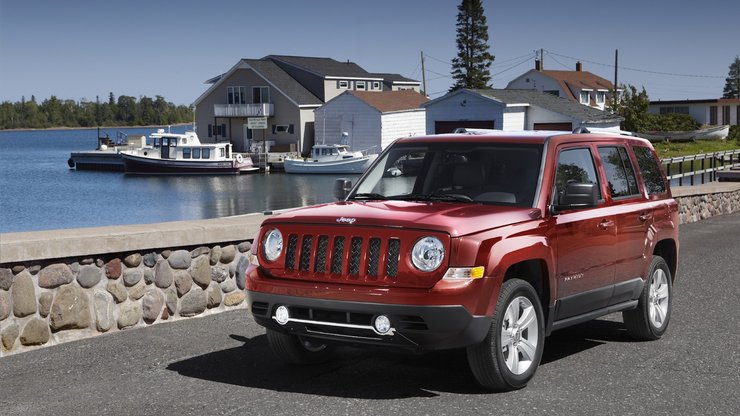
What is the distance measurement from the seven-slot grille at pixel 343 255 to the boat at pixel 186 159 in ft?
274

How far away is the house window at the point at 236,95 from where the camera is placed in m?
95.2

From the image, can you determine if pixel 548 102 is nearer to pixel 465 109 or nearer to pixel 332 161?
pixel 465 109

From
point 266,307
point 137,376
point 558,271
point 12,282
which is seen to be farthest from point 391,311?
point 12,282

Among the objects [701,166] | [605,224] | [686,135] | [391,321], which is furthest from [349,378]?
[686,135]

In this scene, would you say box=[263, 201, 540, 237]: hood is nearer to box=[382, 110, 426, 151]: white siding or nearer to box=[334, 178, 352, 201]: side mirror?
box=[334, 178, 352, 201]: side mirror

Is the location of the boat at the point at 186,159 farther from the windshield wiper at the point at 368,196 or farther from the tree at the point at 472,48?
the windshield wiper at the point at 368,196

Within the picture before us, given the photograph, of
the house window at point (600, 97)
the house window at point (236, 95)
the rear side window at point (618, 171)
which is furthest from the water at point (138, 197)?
the rear side window at point (618, 171)

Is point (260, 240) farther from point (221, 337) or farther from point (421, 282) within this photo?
point (221, 337)

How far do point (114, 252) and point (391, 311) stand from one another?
3.42 metres

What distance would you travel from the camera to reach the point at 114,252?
903 cm

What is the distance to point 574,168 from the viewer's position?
8.14m

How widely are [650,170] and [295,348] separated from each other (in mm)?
3694

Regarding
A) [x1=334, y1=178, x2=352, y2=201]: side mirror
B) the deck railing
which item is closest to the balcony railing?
the deck railing

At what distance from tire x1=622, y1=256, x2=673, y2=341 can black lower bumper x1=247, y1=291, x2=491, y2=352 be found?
2.65 metres
